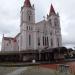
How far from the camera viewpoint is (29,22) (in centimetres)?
7850

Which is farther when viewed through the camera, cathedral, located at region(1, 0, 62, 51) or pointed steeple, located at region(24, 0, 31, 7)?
pointed steeple, located at region(24, 0, 31, 7)

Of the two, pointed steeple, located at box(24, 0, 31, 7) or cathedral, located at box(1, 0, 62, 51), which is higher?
pointed steeple, located at box(24, 0, 31, 7)

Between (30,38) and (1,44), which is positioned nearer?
(30,38)

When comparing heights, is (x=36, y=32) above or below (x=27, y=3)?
below

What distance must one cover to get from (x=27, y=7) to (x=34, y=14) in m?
5.14

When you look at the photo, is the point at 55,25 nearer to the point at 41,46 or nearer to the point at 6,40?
the point at 41,46

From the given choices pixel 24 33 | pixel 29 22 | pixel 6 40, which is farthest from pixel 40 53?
pixel 6 40

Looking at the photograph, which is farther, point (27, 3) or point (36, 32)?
point (27, 3)

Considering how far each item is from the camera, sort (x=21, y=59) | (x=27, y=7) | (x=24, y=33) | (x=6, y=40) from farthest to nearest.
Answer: (x=6, y=40) < (x=27, y=7) < (x=24, y=33) < (x=21, y=59)

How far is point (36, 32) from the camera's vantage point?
258 ft

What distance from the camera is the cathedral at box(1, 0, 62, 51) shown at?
76250 millimetres

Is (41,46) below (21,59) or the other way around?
the other way around

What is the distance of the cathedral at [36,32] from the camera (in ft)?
250

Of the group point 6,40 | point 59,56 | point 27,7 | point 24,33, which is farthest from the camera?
point 6,40
